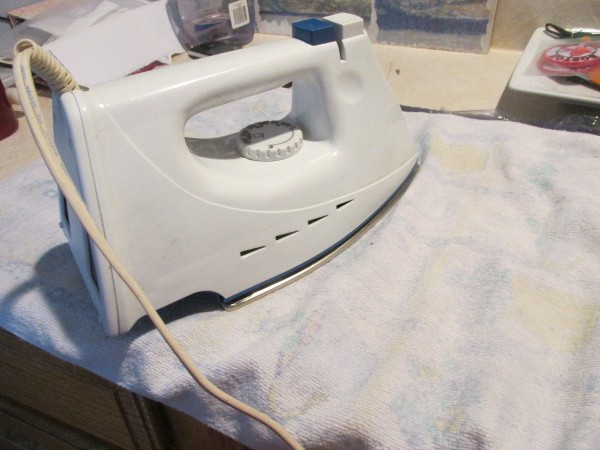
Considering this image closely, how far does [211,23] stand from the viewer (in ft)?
3.10

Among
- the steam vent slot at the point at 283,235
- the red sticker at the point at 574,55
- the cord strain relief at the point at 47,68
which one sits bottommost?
the red sticker at the point at 574,55

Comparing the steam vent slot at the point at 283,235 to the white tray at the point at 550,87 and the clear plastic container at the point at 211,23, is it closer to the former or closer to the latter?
the white tray at the point at 550,87

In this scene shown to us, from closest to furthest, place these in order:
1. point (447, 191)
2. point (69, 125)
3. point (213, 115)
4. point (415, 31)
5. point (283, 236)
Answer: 1. point (69, 125)
2. point (283, 236)
3. point (447, 191)
4. point (213, 115)
5. point (415, 31)

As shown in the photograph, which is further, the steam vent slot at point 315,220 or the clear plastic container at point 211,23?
the clear plastic container at point 211,23

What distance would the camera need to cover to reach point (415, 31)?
904 mm

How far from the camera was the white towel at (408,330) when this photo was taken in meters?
0.35

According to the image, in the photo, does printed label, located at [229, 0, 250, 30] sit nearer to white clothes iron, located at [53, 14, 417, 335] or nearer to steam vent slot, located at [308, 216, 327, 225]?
white clothes iron, located at [53, 14, 417, 335]

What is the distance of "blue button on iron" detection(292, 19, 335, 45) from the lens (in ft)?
1.45

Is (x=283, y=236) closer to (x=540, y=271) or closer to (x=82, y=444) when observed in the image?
(x=540, y=271)

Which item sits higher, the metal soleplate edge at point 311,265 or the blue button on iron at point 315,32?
the blue button on iron at point 315,32

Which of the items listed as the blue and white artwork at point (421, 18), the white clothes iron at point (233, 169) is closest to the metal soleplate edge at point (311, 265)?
the white clothes iron at point (233, 169)

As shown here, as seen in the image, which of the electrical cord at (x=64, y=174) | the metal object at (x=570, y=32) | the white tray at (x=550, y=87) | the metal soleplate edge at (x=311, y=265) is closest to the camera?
the electrical cord at (x=64, y=174)

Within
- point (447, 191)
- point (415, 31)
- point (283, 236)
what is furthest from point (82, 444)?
point (415, 31)

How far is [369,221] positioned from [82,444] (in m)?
0.44
